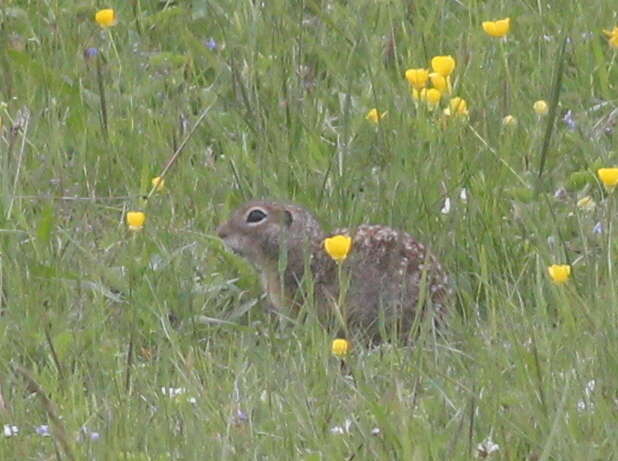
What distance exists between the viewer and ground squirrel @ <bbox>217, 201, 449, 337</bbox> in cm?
586

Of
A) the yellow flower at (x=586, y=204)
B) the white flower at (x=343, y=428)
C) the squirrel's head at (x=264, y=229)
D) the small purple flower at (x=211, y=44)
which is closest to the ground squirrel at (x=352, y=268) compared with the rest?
the squirrel's head at (x=264, y=229)

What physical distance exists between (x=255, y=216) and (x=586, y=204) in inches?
42.6

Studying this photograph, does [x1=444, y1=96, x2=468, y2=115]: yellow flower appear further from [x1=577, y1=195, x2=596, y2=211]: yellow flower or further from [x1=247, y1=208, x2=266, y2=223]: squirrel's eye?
[x1=247, y1=208, x2=266, y2=223]: squirrel's eye

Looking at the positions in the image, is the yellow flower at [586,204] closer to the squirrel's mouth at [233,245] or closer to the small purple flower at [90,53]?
the squirrel's mouth at [233,245]

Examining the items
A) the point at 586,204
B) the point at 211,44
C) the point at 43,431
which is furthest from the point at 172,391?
the point at 211,44

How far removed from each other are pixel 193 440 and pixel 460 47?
10.6ft

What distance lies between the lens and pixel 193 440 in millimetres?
4488

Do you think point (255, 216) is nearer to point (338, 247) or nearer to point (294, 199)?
point (294, 199)

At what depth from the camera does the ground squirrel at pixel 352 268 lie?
586cm

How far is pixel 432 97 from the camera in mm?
6598

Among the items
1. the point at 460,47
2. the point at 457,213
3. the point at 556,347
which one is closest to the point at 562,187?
the point at 457,213

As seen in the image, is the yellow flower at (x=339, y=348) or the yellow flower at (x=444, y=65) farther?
the yellow flower at (x=444, y=65)

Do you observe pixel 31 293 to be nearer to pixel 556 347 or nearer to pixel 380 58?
pixel 556 347

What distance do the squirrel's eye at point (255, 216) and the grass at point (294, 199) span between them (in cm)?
16
